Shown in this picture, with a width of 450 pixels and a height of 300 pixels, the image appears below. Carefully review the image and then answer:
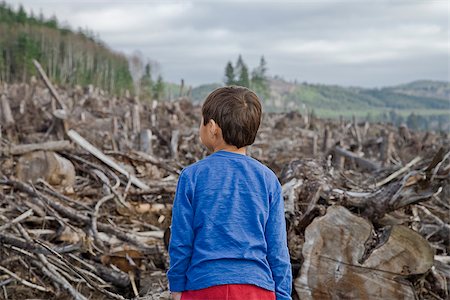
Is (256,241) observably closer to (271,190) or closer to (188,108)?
(271,190)

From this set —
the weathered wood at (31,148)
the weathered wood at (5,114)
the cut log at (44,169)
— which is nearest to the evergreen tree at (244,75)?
the weathered wood at (5,114)

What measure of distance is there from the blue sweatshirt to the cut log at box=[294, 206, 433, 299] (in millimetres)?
1337

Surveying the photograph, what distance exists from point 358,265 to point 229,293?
1579 millimetres

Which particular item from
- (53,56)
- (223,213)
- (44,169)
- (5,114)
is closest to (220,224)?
(223,213)

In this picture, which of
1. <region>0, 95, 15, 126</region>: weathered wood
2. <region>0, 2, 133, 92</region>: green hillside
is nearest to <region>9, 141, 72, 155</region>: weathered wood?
<region>0, 95, 15, 126</region>: weathered wood

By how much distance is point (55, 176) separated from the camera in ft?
21.9

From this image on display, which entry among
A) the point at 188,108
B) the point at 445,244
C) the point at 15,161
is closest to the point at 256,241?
the point at 445,244

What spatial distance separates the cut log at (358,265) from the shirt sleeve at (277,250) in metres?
1.23

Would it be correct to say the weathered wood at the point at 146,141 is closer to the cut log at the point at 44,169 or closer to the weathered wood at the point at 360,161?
the cut log at the point at 44,169

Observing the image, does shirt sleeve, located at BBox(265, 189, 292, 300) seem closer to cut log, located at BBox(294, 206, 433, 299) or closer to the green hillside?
cut log, located at BBox(294, 206, 433, 299)

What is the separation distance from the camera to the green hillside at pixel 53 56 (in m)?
58.5

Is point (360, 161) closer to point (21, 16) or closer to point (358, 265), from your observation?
point (358, 265)

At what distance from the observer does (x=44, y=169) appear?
262 inches

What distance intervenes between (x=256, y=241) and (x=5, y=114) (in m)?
9.87
